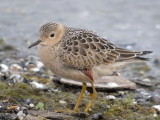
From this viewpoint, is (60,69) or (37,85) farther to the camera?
(37,85)

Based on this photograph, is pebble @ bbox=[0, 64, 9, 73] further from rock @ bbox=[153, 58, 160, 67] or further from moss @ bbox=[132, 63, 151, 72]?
rock @ bbox=[153, 58, 160, 67]

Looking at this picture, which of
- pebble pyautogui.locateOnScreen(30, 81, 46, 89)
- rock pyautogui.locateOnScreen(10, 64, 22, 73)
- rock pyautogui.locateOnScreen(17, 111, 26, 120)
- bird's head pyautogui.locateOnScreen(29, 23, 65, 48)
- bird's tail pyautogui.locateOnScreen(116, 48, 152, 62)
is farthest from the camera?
rock pyautogui.locateOnScreen(10, 64, 22, 73)

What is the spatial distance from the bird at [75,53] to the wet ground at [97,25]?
1.68m

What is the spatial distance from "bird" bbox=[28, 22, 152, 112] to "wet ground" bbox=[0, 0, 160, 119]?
1.68m

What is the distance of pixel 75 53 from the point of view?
27.9 ft

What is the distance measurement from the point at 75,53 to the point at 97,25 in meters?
9.00

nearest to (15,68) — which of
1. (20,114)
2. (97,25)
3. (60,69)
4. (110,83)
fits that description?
(110,83)

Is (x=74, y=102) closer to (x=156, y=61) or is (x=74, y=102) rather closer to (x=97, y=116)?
(x=97, y=116)

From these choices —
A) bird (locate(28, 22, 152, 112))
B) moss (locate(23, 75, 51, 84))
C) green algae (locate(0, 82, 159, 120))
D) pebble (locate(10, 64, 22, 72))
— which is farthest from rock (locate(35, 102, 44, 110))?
pebble (locate(10, 64, 22, 72))

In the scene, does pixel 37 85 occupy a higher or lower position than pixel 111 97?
higher

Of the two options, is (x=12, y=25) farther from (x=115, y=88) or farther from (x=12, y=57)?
(x=115, y=88)

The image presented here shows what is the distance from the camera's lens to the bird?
8430 millimetres

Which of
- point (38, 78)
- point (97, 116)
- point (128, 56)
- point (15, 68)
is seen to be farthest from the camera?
point (15, 68)

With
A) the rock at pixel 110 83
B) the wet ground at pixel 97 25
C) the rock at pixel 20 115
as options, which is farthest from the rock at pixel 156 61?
the rock at pixel 20 115
